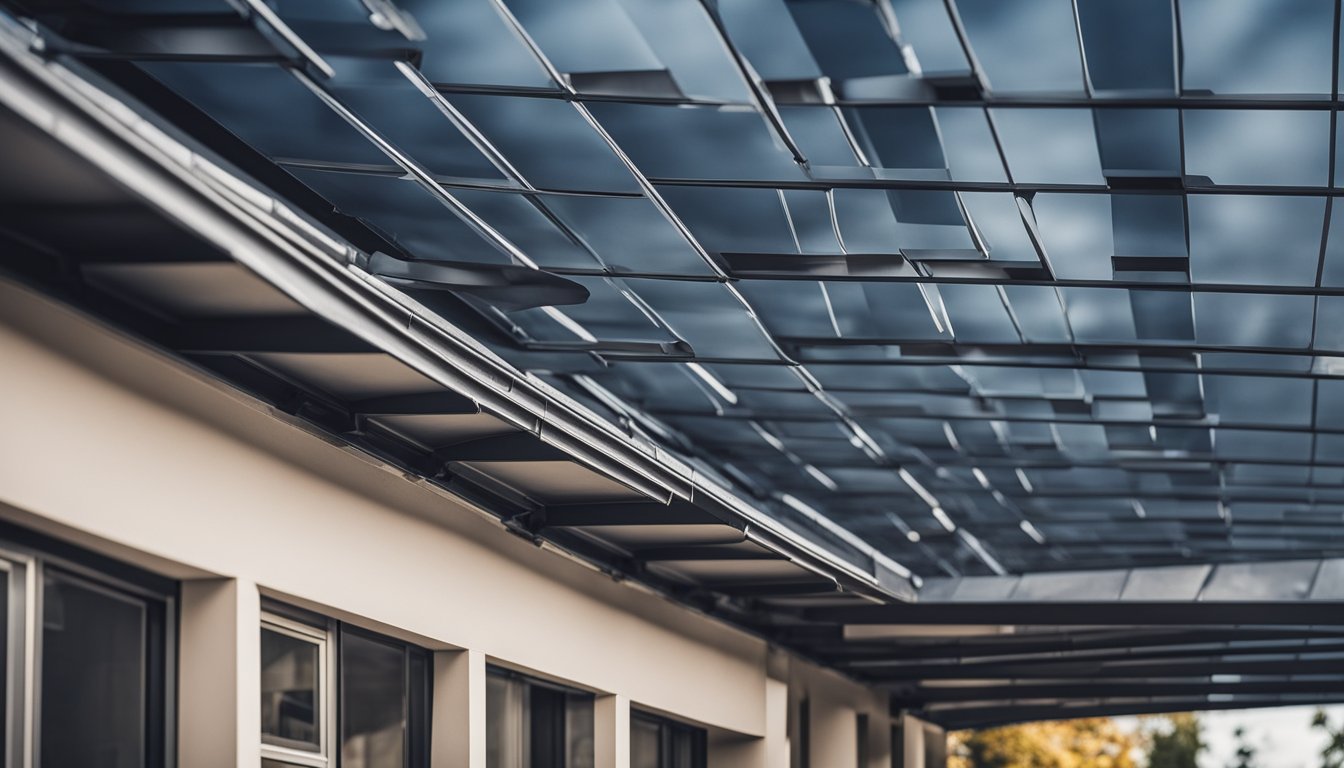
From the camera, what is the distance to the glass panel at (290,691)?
1016cm

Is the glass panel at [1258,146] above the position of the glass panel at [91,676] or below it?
above

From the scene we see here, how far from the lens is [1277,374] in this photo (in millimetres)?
14523

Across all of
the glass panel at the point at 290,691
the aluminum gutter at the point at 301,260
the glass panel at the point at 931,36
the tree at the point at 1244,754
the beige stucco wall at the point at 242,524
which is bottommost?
the tree at the point at 1244,754

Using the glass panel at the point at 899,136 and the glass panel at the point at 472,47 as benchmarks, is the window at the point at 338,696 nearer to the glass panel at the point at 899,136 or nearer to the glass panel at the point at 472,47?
the glass panel at the point at 472,47

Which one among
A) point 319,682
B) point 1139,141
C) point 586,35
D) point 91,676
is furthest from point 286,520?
point 1139,141

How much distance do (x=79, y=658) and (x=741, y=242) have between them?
5.34 meters

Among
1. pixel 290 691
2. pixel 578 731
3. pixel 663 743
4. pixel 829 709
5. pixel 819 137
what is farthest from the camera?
pixel 829 709

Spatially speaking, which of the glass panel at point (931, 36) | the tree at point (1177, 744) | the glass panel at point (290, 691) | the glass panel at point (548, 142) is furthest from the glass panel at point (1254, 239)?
the tree at point (1177, 744)

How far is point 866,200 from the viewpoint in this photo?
11234 mm

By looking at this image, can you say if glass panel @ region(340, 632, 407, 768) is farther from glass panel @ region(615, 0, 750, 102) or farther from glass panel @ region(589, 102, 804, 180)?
glass panel @ region(615, 0, 750, 102)

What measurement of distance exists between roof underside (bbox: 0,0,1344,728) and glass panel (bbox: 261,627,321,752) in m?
1.27

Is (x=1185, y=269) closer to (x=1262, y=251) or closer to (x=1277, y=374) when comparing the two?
(x=1262, y=251)

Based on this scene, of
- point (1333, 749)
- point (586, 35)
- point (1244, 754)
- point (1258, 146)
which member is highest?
point (586, 35)

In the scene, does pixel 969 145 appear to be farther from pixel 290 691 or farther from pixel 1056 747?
pixel 1056 747
